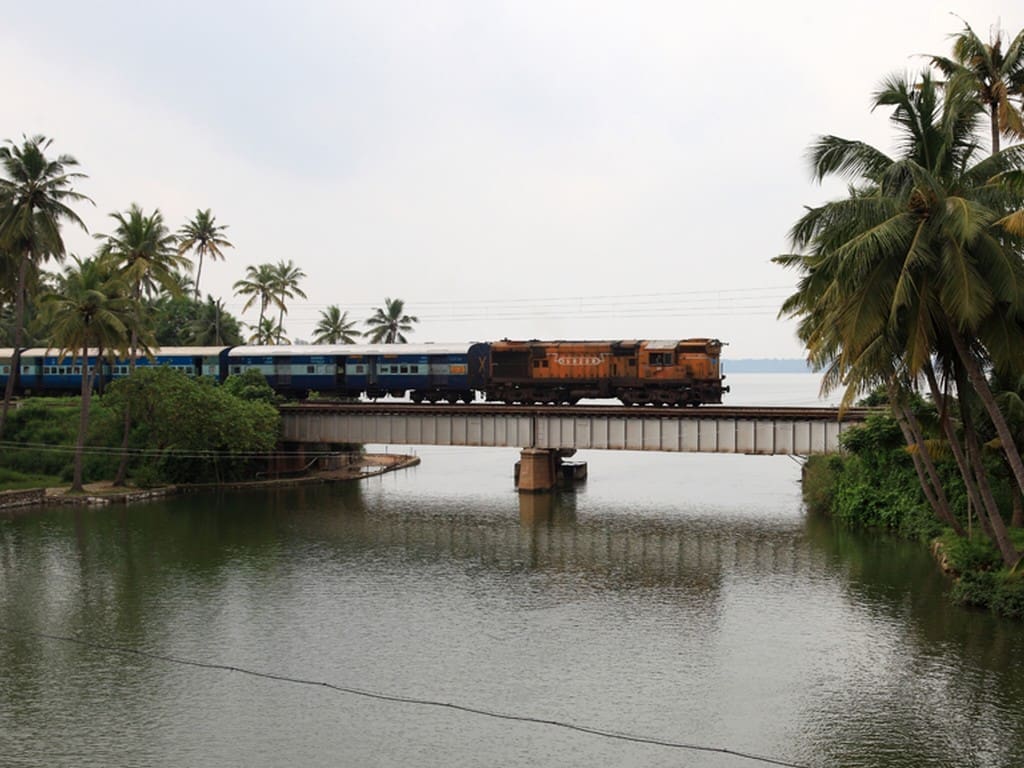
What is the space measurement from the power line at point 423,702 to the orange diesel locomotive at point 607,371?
3657 cm

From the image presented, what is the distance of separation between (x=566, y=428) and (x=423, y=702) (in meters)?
35.9

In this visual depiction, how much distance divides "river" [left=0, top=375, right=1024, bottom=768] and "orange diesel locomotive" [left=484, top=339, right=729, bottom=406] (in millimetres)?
11456

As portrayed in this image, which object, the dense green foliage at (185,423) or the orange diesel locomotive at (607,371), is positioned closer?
the orange diesel locomotive at (607,371)

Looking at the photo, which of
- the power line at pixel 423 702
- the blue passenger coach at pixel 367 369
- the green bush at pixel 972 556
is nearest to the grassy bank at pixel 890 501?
the green bush at pixel 972 556

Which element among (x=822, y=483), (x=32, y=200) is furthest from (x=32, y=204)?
(x=822, y=483)

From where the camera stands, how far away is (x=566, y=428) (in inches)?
2295

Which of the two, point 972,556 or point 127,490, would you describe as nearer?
point 972,556

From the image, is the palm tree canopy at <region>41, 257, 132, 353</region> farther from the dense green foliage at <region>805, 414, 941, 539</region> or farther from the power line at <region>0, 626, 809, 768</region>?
the dense green foliage at <region>805, 414, 941, 539</region>

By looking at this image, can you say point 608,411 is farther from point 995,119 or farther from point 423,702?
point 423,702

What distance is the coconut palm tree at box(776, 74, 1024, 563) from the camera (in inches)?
987

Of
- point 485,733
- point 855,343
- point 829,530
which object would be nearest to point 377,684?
point 485,733

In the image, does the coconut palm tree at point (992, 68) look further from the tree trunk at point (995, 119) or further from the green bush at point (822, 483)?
the green bush at point (822, 483)

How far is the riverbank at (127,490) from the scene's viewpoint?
5444cm

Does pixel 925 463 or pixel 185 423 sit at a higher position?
pixel 185 423
